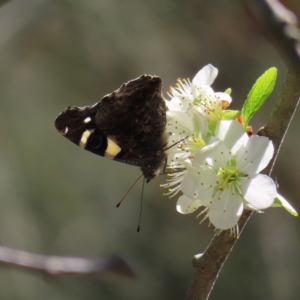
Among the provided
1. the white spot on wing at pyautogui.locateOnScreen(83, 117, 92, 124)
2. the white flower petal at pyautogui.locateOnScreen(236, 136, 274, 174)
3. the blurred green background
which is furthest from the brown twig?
the blurred green background

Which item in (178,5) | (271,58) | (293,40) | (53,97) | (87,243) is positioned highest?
(293,40)

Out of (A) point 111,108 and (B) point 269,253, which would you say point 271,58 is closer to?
(B) point 269,253

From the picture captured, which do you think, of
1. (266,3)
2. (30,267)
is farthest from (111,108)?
(266,3)

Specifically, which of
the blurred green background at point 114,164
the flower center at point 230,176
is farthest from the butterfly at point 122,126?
the blurred green background at point 114,164

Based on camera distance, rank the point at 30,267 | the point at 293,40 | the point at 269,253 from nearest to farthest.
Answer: the point at 293,40, the point at 30,267, the point at 269,253

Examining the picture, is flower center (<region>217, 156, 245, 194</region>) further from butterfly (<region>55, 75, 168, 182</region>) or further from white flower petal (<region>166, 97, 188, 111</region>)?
butterfly (<region>55, 75, 168, 182</region>)

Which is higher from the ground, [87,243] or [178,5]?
[178,5]
